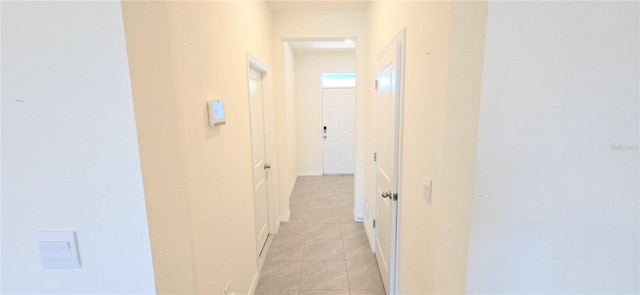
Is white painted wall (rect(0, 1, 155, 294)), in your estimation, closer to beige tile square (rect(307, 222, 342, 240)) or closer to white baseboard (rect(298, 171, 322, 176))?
beige tile square (rect(307, 222, 342, 240))

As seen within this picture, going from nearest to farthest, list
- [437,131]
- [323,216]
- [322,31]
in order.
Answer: [437,131]
[322,31]
[323,216]

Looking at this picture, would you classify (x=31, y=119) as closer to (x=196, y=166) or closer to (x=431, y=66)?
(x=196, y=166)

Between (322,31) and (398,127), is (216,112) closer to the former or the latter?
(398,127)

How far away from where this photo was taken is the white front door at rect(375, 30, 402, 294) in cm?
183

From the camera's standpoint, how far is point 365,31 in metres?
3.13

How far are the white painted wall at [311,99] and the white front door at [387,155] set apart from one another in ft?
10.00

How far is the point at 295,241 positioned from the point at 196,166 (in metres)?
2.02

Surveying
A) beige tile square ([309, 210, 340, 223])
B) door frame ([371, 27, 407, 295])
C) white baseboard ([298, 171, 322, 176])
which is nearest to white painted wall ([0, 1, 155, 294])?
door frame ([371, 27, 407, 295])

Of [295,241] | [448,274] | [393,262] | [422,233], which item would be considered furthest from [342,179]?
[448,274]

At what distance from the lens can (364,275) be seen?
2.39 metres

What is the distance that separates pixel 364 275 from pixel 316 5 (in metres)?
2.72

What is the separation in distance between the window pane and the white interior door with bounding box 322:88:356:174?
8 cm

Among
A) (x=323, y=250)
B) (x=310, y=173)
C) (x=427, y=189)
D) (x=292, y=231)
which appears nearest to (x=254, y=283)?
(x=323, y=250)

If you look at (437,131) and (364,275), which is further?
(364,275)
